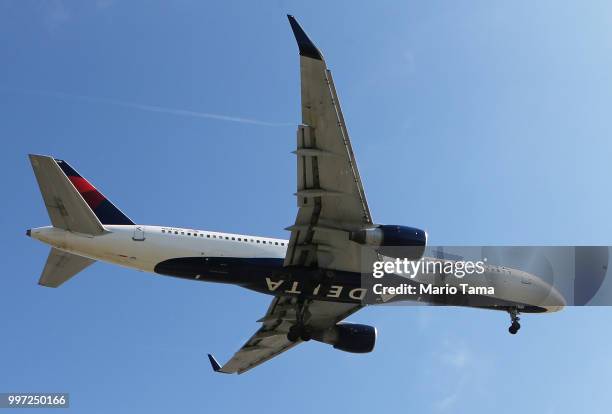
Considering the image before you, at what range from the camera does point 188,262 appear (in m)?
28.4

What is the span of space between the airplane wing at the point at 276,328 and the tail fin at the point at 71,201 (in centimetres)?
856

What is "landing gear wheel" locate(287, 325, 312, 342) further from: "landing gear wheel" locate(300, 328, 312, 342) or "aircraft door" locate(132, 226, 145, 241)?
"aircraft door" locate(132, 226, 145, 241)

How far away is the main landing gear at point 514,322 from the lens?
108 feet

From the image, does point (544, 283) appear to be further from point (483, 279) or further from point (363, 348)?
point (363, 348)

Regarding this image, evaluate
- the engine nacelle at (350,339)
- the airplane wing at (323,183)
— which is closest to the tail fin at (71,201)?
the airplane wing at (323,183)

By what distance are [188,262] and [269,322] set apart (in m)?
7.63

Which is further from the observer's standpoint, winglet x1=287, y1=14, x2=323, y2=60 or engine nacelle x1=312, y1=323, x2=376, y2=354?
engine nacelle x1=312, y1=323, x2=376, y2=354

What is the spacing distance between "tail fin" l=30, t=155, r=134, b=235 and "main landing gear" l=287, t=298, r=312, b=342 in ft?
25.9

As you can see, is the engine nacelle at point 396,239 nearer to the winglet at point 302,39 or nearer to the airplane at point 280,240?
the airplane at point 280,240

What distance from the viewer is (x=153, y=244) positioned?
28000mm

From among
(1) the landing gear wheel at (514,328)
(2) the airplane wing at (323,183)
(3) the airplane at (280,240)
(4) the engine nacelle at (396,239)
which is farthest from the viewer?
(1) the landing gear wheel at (514,328)

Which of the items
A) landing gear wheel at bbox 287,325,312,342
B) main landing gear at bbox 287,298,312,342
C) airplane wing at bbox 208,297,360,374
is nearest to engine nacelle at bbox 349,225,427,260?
main landing gear at bbox 287,298,312,342

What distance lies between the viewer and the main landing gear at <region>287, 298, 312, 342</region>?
105ft

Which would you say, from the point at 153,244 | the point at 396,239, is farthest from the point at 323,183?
the point at 153,244
